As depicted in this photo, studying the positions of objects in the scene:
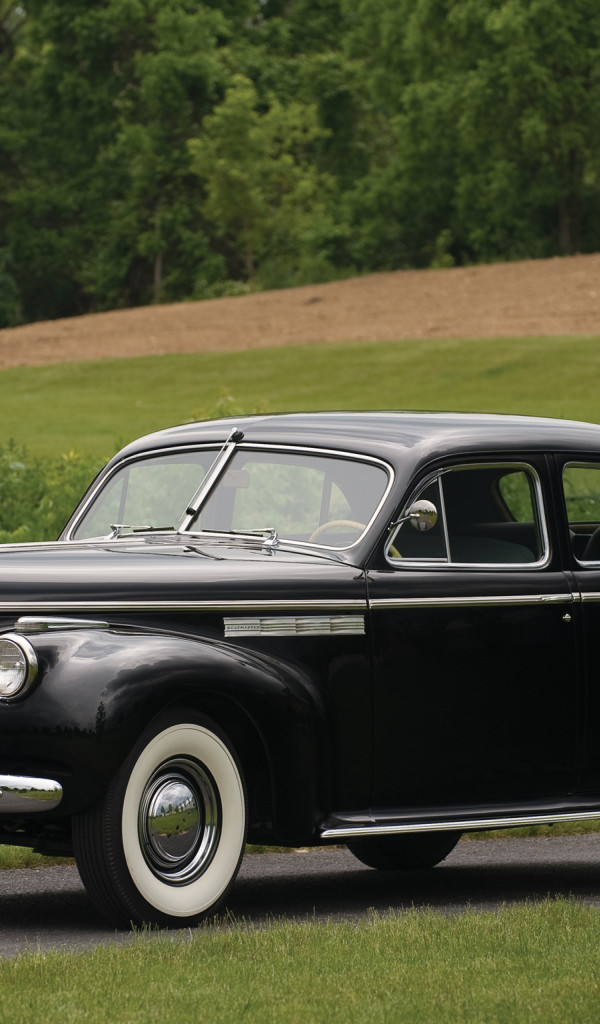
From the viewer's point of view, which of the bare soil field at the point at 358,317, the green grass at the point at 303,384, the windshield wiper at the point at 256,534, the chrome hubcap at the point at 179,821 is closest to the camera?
the chrome hubcap at the point at 179,821

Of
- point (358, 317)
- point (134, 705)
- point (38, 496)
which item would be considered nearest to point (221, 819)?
point (134, 705)

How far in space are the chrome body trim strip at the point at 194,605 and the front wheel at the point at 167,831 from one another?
1.33 ft

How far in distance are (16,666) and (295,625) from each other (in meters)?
1.07

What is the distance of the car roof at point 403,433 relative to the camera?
6789 mm

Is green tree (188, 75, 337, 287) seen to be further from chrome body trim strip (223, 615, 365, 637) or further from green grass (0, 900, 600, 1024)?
green grass (0, 900, 600, 1024)

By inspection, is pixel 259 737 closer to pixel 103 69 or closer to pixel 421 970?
pixel 421 970

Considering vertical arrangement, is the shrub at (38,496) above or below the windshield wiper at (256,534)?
above

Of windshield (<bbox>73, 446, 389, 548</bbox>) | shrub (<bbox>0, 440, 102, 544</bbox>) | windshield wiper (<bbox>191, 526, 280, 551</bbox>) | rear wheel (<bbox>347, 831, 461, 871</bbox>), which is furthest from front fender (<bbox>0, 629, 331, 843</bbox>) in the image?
shrub (<bbox>0, 440, 102, 544</bbox>)

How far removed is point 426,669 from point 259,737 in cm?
74

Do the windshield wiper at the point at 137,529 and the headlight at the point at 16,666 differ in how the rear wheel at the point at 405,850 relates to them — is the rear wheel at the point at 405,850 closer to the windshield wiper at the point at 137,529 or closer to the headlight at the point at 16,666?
the windshield wiper at the point at 137,529

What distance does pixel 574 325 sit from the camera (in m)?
34.7

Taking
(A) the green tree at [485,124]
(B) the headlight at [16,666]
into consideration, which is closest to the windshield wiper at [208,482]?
(B) the headlight at [16,666]

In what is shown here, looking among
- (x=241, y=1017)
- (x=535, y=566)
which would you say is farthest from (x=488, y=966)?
(x=535, y=566)

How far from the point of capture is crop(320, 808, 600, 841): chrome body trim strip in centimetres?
615
